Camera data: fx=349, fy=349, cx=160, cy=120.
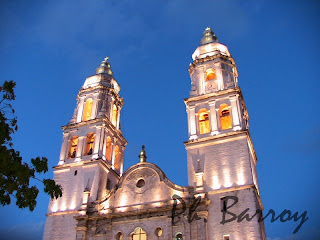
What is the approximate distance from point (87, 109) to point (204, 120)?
14.8m

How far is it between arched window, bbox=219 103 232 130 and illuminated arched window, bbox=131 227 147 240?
507 inches

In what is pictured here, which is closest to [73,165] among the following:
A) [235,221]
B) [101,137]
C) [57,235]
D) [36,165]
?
[101,137]

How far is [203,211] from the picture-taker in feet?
92.2

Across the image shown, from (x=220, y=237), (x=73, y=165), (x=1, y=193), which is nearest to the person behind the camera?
(x=1, y=193)

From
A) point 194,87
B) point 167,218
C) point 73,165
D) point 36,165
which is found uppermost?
point 194,87

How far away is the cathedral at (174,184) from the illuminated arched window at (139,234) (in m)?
0.08

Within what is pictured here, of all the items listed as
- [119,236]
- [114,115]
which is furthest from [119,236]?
[114,115]

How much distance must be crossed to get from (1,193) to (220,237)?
59.1 ft

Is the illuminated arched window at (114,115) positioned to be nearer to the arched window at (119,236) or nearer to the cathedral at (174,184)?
Result: the cathedral at (174,184)

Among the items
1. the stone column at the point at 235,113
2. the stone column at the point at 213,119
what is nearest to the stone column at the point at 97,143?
the stone column at the point at 213,119

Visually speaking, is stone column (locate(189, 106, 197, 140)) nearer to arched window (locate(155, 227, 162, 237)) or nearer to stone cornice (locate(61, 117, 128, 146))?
arched window (locate(155, 227, 162, 237))

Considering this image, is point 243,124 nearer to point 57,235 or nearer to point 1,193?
point 57,235

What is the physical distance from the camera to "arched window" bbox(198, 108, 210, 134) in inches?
1403

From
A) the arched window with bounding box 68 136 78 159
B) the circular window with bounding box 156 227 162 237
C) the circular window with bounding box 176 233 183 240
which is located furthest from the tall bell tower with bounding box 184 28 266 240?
the arched window with bounding box 68 136 78 159
